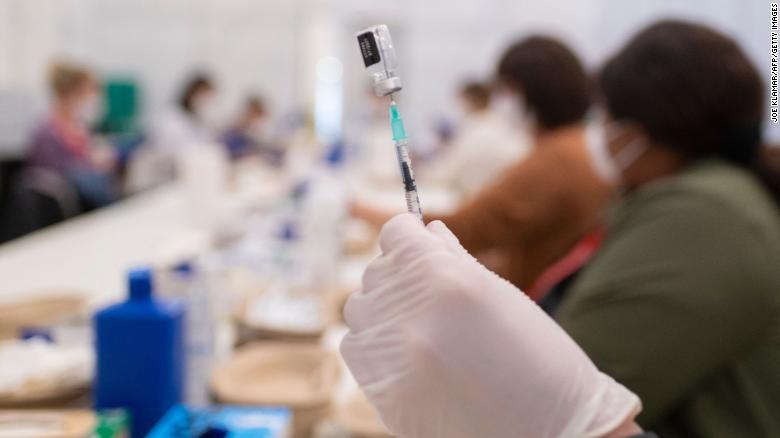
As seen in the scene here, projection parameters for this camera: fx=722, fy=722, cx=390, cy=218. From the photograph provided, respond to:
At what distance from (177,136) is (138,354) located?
438 cm

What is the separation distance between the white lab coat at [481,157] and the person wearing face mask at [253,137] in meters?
0.90

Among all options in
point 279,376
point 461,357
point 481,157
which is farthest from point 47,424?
point 481,157

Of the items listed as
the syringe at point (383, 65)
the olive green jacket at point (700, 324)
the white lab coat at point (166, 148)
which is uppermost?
the white lab coat at point (166, 148)

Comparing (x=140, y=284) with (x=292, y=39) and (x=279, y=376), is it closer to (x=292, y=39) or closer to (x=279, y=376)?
(x=279, y=376)

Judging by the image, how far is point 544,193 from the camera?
1.85 meters

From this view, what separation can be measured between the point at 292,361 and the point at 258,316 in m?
0.21

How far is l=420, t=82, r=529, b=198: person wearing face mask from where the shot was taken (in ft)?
11.2

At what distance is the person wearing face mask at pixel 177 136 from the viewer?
3881 millimetres

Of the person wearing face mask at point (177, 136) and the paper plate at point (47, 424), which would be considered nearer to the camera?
the paper plate at point (47, 424)

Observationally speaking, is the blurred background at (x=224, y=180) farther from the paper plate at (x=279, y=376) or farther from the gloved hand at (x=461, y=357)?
the gloved hand at (x=461, y=357)

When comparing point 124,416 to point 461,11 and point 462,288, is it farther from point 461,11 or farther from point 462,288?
point 461,11

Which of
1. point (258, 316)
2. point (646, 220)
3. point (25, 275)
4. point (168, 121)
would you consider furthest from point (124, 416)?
point (168, 121)

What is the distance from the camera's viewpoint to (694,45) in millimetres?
1007

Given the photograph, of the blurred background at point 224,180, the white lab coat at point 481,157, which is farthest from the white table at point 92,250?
the white lab coat at point 481,157
